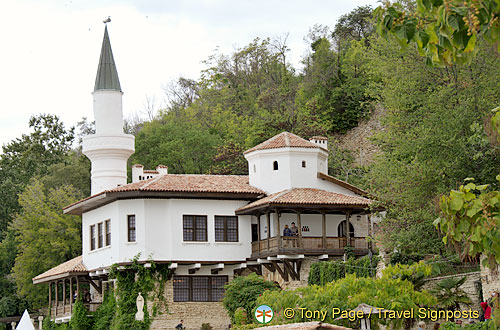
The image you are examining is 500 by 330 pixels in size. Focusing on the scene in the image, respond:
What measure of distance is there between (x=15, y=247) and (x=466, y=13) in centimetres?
4679

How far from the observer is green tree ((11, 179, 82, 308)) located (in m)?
44.9

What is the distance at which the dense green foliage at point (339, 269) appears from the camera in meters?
28.8

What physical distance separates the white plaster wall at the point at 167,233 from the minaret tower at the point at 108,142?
561cm

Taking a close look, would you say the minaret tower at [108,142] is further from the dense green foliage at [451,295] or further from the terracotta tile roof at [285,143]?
the dense green foliage at [451,295]

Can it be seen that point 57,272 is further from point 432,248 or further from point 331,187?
point 432,248

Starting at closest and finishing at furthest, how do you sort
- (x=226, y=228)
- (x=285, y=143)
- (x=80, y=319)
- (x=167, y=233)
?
(x=167, y=233) → (x=226, y=228) → (x=285, y=143) → (x=80, y=319)

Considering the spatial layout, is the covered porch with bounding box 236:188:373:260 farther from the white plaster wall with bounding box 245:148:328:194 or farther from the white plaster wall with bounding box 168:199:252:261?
Result: the white plaster wall with bounding box 245:148:328:194

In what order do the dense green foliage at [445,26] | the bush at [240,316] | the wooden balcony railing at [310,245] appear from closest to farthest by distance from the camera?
the dense green foliage at [445,26] < the bush at [240,316] < the wooden balcony railing at [310,245]

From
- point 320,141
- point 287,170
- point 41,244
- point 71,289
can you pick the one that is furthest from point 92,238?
point 320,141

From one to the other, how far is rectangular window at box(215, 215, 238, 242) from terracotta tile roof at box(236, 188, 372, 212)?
0.63 metres

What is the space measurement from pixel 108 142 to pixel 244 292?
41.5 feet

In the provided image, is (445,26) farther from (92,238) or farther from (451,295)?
(92,238)

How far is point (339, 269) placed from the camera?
2939 cm

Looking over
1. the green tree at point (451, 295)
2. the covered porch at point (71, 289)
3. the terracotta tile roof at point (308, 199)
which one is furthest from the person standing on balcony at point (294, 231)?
the covered porch at point (71, 289)
